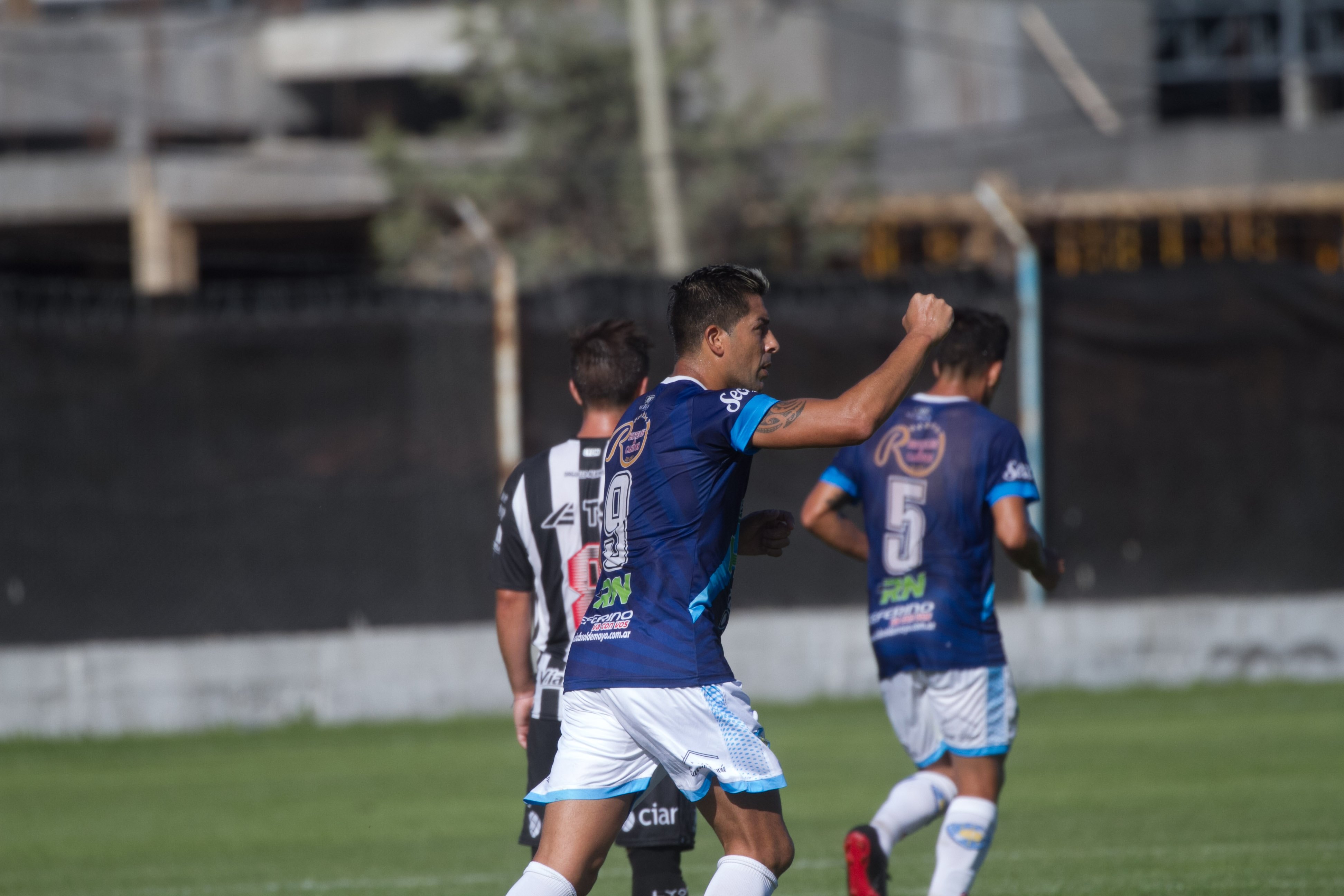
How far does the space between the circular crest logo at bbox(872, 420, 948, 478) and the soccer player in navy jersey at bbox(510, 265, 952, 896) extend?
1.81 meters

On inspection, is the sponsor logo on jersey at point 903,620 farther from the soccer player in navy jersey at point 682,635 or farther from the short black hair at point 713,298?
the short black hair at point 713,298

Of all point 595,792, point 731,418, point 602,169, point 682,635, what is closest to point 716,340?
point 731,418

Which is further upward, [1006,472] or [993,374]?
[993,374]

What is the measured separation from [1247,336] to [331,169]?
19.4m

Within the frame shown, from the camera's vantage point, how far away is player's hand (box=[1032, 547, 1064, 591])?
5820 mm

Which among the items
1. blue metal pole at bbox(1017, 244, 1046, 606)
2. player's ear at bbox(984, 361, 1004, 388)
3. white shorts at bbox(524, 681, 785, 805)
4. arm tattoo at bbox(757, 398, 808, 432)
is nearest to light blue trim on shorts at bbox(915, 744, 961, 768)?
player's ear at bbox(984, 361, 1004, 388)

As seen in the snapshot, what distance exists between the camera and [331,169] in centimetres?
2803

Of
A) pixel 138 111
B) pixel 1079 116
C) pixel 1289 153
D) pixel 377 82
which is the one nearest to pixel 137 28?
pixel 138 111

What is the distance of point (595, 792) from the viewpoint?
13.7 feet

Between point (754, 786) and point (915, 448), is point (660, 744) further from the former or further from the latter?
point (915, 448)

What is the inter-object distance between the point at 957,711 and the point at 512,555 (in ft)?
5.65

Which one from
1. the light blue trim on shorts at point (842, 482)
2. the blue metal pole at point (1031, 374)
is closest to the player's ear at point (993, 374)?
the light blue trim on shorts at point (842, 482)

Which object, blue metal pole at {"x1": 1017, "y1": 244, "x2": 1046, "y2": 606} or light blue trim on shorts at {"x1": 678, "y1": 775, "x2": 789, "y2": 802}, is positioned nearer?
light blue trim on shorts at {"x1": 678, "y1": 775, "x2": 789, "y2": 802}

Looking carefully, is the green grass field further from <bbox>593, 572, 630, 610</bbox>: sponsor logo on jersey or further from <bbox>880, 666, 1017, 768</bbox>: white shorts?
<bbox>593, 572, 630, 610</bbox>: sponsor logo on jersey
